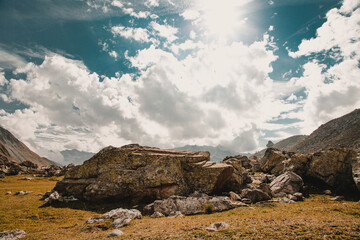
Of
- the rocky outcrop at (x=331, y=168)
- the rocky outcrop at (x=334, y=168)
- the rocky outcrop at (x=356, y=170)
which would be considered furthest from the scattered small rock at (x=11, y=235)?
the rocky outcrop at (x=334, y=168)

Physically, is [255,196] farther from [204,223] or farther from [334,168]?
[334,168]

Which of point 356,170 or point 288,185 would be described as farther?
point 288,185

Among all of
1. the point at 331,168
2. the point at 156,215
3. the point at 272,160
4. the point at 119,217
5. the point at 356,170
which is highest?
the point at 272,160

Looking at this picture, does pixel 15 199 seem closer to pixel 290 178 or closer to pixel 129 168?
pixel 129 168

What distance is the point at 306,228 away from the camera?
12.6 m

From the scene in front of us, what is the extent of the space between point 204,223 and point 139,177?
1625 cm

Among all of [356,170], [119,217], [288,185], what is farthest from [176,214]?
[356,170]

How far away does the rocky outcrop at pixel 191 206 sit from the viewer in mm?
21750

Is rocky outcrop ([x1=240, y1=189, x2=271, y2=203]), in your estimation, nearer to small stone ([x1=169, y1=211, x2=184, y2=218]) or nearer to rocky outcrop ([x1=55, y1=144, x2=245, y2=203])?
rocky outcrop ([x1=55, y1=144, x2=245, y2=203])

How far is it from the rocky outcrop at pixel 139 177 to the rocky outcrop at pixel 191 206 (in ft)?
16.0

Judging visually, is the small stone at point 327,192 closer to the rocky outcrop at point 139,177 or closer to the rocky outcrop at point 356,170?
the rocky outcrop at point 356,170

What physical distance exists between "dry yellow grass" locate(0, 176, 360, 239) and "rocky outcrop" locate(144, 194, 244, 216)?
5.20ft

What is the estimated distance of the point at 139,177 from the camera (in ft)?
97.0

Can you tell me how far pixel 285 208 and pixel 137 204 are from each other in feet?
67.5
